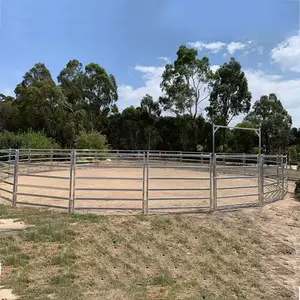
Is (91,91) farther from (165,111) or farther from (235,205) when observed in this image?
(235,205)

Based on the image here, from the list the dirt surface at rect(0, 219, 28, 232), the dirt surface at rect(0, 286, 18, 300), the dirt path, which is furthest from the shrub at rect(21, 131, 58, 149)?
the dirt surface at rect(0, 286, 18, 300)

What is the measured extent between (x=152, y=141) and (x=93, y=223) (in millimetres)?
30661

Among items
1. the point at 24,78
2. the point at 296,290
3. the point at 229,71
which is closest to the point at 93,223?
the point at 296,290

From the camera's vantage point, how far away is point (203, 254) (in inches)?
191

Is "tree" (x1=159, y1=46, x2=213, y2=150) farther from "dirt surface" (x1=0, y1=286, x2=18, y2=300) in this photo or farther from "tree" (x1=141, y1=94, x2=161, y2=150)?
"dirt surface" (x1=0, y1=286, x2=18, y2=300)

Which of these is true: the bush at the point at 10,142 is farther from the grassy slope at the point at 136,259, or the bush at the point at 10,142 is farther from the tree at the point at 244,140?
the tree at the point at 244,140

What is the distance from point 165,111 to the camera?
35.9m

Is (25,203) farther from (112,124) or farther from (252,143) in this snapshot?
(112,124)

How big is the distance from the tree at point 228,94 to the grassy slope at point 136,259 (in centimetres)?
2964

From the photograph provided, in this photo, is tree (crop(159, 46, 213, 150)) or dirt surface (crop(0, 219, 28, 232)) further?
tree (crop(159, 46, 213, 150))

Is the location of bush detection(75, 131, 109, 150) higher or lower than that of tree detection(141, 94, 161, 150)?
lower

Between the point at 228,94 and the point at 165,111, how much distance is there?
21.9 ft

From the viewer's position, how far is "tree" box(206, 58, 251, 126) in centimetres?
3438

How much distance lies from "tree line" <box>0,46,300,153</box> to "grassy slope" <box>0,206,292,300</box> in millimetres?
27120
